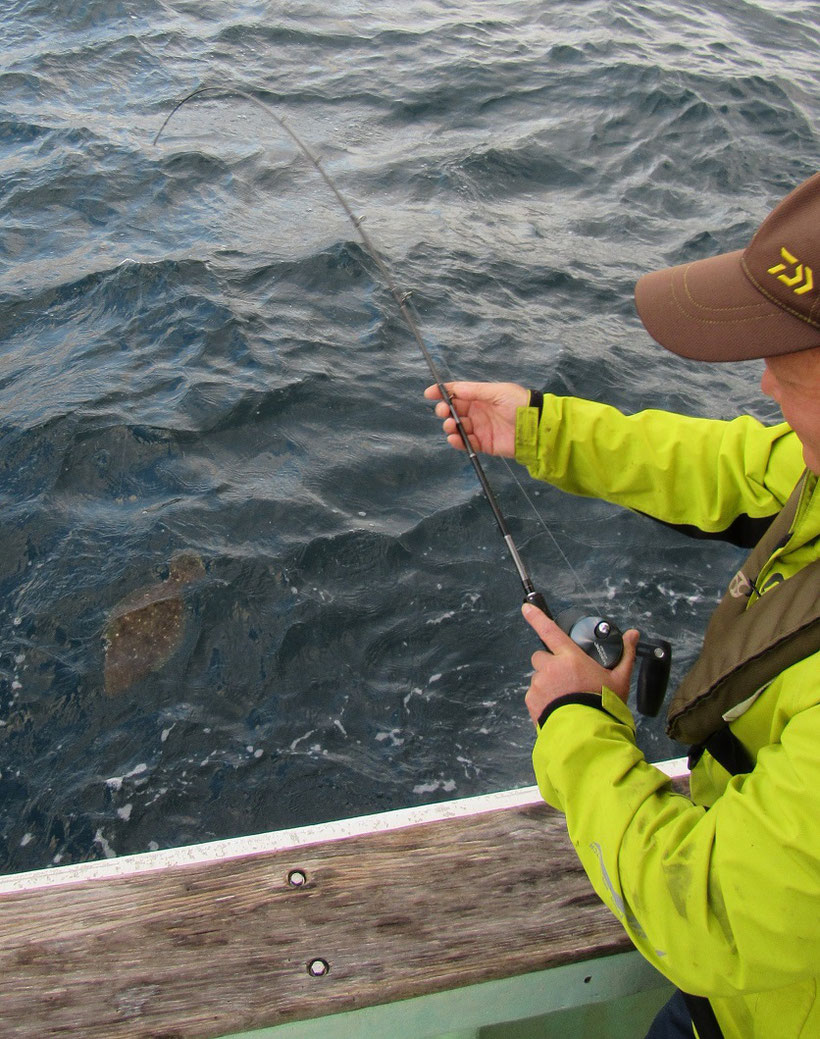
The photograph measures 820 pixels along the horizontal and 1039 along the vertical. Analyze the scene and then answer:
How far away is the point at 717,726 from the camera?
1981 millimetres

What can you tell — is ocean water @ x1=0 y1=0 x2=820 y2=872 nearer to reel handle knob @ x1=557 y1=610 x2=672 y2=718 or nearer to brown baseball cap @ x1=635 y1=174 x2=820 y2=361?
reel handle knob @ x1=557 y1=610 x2=672 y2=718

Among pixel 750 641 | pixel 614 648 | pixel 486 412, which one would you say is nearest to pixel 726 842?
Answer: pixel 750 641

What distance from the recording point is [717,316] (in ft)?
5.98

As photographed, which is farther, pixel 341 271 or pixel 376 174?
pixel 376 174

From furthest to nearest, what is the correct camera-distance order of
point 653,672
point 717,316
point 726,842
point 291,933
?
point 653,672, point 291,933, point 717,316, point 726,842

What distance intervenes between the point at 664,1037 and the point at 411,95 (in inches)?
355

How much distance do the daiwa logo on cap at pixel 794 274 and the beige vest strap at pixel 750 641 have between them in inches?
19.3

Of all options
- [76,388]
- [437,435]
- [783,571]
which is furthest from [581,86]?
[783,571]

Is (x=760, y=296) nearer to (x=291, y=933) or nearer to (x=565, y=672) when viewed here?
(x=565, y=672)

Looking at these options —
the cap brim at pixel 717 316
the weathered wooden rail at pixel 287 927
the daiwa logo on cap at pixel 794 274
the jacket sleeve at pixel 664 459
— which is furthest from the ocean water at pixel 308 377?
the daiwa logo on cap at pixel 794 274

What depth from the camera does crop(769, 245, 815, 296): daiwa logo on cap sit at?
1617mm

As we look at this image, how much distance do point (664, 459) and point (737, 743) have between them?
877mm

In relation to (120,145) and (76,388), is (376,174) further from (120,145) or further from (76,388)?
(76,388)

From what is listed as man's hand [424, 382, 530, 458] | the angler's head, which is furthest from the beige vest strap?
man's hand [424, 382, 530, 458]
